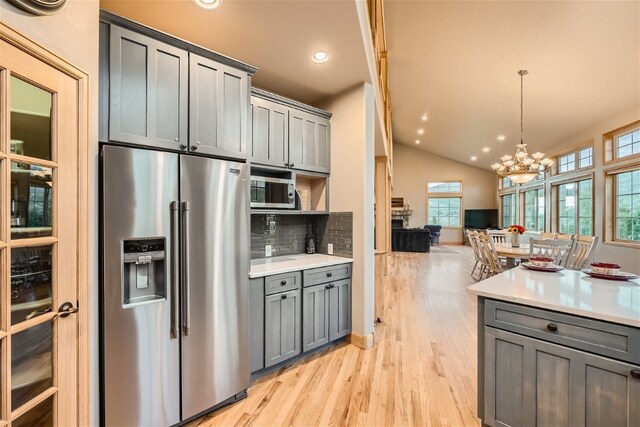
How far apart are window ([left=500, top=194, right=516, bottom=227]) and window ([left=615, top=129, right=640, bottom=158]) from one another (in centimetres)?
601

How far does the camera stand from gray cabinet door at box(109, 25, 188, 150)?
168cm

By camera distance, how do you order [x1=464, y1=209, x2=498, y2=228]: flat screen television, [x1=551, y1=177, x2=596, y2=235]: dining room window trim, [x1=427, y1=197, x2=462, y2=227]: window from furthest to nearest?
[x1=427, y1=197, x2=462, y2=227]: window < [x1=464, y1=209, x2=498, y2=228]: flat screen television < [x1=551, y1=177, x2=596, y2=235]: dining room window trim

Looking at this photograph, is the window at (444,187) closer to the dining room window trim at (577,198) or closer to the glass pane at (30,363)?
the dining room window trim at (577,198)

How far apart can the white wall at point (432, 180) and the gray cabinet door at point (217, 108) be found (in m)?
12.5

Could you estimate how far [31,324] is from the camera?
120 cm

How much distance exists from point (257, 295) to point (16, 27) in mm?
1944

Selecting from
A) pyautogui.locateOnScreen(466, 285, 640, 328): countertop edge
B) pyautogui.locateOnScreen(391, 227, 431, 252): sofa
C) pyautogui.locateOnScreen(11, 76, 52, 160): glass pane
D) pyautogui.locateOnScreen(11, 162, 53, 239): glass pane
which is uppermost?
pyautogui.locateOnScreen(11, 76, 52, 160): glass pane

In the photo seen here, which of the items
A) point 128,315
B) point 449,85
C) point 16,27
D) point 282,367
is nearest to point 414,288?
point 282,367

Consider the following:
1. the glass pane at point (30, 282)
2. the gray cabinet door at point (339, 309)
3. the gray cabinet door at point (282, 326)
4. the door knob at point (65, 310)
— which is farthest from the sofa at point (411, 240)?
the glass pane at point (30, 282)

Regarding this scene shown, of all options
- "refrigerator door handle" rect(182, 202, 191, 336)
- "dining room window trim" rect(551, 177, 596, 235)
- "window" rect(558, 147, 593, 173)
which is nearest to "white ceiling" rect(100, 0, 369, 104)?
"refrigerator door handle" rect(182, 202, 191, 336)

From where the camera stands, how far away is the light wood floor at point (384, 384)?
6.32ft

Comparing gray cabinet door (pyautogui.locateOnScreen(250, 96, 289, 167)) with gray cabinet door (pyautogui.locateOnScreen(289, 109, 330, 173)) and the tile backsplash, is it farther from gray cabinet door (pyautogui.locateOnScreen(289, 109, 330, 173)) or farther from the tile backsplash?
the tile backsplash

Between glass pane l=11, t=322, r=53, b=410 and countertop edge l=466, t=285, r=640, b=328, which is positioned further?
countertop edge l=466, t=285, r=640, b=328

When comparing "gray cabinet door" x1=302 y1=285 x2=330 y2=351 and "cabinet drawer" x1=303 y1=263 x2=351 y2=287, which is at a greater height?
"cabinet drawer" x1=303 y1=263 x2=351 y2=287
